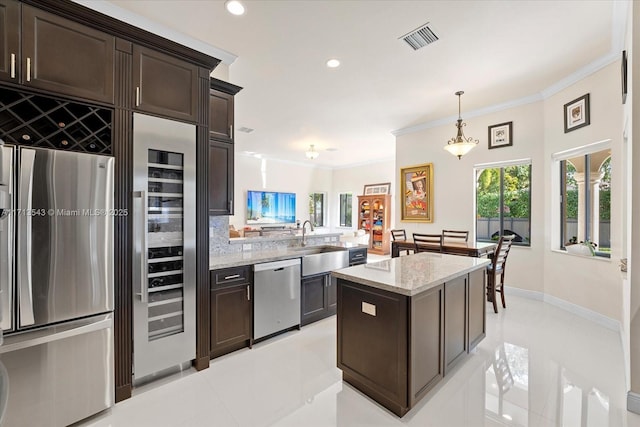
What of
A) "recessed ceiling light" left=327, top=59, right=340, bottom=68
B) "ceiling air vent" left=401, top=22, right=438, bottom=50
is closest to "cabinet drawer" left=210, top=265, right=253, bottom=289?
"recessed ceiling light" left=327, top=59, right=340, bottom=68

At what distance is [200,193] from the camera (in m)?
2.43

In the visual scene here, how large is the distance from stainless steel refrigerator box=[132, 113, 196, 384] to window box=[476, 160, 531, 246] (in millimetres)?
4911

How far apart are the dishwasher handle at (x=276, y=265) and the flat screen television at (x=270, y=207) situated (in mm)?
6196

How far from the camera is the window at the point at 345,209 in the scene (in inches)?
416

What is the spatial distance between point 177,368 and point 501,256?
4.13 metres

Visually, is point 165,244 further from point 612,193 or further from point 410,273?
point 612,193

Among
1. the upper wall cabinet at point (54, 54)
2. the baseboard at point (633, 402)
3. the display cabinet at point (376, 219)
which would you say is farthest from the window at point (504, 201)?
the upper wall cabinet at point (54, 54)

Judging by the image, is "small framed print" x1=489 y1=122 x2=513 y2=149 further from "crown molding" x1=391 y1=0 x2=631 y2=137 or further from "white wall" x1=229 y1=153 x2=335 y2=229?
"white wall" x1=229 y1=153 x2=335 y2=229

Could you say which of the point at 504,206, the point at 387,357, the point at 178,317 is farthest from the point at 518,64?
the point at 178,317

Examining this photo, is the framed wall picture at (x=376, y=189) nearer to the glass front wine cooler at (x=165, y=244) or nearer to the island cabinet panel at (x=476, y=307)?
the island cabinet panel at (x=476, y=307)

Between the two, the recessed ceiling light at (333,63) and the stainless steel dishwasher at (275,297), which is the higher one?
the recessed ceiling light at (333,63)

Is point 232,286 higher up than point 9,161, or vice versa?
point 9,161

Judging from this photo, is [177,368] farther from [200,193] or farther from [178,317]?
[200,193]

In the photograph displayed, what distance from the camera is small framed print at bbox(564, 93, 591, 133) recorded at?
362cm
